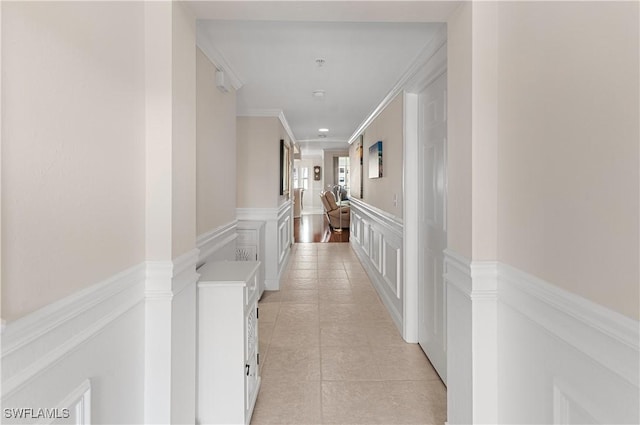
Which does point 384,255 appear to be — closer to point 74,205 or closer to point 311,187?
point 74,205

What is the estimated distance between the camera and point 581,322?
1.03 metres

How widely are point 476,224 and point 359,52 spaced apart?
1650 mm

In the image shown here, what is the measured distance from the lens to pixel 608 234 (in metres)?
0.93

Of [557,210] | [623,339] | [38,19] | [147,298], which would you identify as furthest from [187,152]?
[623,339]

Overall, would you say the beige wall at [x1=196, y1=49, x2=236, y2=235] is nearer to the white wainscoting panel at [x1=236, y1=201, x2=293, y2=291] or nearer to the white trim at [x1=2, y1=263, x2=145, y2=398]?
the white trim at [x1=2, y1=263, x2=145, y2=398]

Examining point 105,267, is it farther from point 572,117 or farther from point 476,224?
point 572,117

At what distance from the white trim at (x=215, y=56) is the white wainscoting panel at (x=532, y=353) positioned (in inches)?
74.1

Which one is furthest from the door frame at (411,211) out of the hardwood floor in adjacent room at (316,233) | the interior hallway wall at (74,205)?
the hardwood floor in adjacent room at (316,233)

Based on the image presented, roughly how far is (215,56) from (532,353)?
2.50 meters

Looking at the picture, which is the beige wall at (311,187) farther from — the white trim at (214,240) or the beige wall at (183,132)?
the beige wall at (183,132)

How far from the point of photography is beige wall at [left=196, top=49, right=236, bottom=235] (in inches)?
94.1

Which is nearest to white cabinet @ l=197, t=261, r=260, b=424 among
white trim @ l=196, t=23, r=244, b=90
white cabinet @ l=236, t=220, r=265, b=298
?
white trim @ l=196, t=23, r=244, b=90

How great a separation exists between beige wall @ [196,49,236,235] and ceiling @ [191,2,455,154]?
0.19m

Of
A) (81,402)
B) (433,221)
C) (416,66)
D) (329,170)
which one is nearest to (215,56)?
(416,66)
